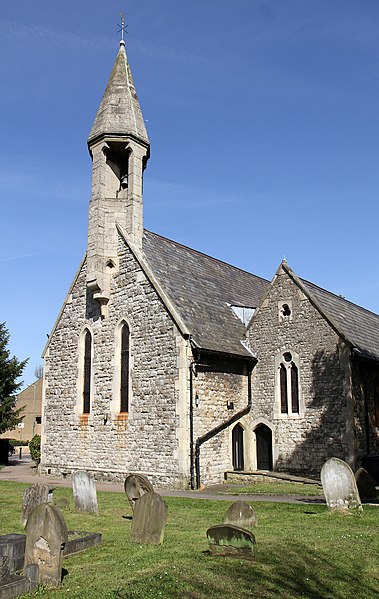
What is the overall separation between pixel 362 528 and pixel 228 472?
9.94 meters

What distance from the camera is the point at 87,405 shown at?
77.9ft

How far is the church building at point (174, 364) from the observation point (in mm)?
20438

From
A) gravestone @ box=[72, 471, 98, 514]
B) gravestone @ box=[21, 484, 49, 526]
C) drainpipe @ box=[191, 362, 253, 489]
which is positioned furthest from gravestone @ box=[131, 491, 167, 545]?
drainpipe @ box=[191, 362, 253, 489]

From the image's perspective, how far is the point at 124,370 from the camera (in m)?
22.5

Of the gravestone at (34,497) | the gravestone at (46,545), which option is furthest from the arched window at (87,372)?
the gravestone at (46,545)

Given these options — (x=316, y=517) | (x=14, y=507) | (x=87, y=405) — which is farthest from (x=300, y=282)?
(x=14, y=507)

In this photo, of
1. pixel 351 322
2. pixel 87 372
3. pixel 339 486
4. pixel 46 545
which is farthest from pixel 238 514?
pixel 351 322

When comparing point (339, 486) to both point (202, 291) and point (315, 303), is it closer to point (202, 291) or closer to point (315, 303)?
point (315, 303)

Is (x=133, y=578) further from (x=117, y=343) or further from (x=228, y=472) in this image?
(x=117, y=343)

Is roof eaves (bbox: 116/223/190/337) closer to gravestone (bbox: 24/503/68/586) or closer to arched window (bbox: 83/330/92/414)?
arched window (bbox: 83/330/92/414)

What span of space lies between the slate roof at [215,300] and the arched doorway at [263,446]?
10.3 ft

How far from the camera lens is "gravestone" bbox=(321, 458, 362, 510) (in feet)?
43.9

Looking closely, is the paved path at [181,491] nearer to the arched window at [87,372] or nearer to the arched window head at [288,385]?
the arched window at [87,372]

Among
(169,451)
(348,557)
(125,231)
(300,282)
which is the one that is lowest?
(348,557)
